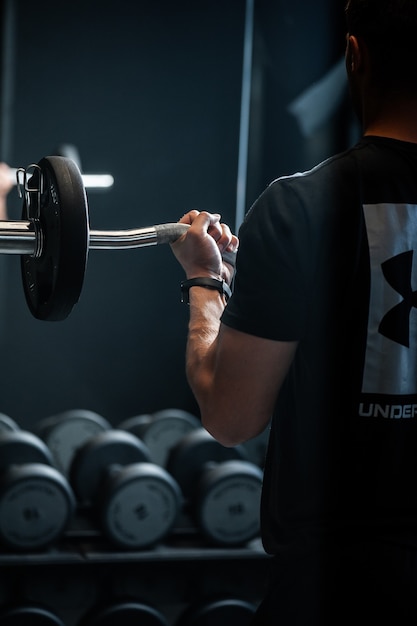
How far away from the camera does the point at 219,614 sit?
2.60 metres

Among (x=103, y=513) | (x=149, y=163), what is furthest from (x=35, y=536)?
(x=149, y=163)

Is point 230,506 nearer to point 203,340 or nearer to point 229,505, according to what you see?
point 229,505

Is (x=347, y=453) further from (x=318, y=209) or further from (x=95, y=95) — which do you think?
(x=95, y=95)

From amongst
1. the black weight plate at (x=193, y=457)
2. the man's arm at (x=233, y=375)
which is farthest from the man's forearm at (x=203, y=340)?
the black weight plate at (x=193, y=457)

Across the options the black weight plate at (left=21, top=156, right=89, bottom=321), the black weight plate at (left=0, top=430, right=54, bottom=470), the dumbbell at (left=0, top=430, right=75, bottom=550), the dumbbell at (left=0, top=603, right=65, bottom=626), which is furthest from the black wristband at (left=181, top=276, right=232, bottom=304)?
the black weight plate at (left=0, top=430, right=54, bottom=470)

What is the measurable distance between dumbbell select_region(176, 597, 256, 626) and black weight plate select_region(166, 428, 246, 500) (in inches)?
24.4

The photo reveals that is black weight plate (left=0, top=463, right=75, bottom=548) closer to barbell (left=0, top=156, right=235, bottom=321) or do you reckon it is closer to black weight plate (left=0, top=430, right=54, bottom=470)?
black weight plate (left=0, top=430, right=54, bottom=470)

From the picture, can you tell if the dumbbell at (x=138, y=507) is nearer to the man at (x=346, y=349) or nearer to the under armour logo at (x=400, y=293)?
the man at (x=346, y=349)

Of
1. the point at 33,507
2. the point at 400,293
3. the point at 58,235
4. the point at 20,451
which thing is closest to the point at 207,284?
the point at 58,235

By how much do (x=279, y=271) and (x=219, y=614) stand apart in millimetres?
1882

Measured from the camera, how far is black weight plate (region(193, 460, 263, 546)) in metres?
2.91

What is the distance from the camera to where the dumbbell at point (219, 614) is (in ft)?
8.48

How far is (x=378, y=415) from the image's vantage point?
3.20 feet

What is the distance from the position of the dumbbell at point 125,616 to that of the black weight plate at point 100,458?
63 centimetres
